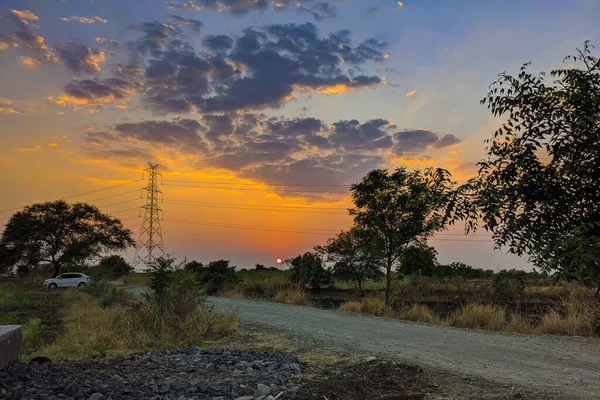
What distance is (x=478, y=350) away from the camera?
9.80 meters

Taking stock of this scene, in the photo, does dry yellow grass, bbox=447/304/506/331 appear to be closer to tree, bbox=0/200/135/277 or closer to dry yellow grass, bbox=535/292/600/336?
dry yellow grass, bbox=535/292/600/336

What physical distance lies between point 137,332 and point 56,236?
5437 centimetres

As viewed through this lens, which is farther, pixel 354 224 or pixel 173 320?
pixel 354 224

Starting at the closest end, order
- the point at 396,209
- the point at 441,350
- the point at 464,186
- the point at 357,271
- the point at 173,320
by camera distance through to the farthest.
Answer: the point at 464,186
the point at 441,350
the point at 173,320
the point at 396,209
the point at 357,271

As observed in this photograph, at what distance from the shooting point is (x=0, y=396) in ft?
18.2

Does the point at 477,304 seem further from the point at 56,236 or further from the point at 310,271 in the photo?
the point at 56,236

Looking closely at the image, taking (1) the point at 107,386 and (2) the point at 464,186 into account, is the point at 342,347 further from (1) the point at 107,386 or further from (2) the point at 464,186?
(2) the point at 464,186

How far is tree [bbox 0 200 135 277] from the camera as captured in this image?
5681 cm

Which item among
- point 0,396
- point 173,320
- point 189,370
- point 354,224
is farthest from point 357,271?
point 0,396

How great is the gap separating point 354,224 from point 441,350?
1128cm

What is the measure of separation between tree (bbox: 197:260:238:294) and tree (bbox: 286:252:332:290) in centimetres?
456

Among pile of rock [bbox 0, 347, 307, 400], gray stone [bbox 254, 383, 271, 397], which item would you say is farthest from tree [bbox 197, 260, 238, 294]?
gray stone [bbox 254, 383, 271, 397]

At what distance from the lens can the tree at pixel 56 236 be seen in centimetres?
5681

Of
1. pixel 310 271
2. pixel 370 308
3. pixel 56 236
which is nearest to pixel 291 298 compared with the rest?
pixel 370 308
